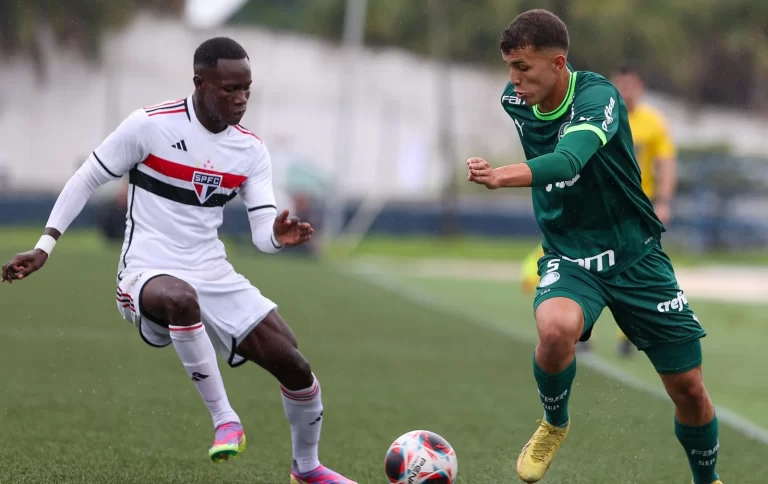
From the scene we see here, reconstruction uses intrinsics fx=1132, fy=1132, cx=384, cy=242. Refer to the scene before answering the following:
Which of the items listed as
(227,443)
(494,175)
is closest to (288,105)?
(227,443)

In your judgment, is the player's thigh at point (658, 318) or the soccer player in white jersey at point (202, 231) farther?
the soccer player in white jersey at point (202, 231)

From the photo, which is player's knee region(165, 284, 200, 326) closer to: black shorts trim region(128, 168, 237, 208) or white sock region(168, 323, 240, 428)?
white sock region(168, 323, 240, 428)

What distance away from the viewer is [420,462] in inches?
192

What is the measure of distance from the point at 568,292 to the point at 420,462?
38.3 inches

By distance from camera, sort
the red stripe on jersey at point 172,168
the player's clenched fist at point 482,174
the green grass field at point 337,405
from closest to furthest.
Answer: the player's clenched fist at point 482,174 → the red stripe on jersey at point 172,168 → the green grass field at point 337,405

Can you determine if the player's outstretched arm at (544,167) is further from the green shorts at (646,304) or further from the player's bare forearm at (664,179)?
the player's bare forearm at (664,179)

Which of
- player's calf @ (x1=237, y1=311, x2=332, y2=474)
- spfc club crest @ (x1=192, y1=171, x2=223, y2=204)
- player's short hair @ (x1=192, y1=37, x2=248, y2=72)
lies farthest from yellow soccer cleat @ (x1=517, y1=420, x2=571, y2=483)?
player's short hair @ (x1=192, y1=37, x2=248, y2=72)

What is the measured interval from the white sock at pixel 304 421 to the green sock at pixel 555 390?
1.01m

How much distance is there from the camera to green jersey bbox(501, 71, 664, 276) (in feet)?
16.3

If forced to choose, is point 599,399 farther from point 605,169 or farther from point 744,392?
point 605,169

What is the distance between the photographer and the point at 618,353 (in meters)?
10.8

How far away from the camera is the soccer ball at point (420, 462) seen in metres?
4.86

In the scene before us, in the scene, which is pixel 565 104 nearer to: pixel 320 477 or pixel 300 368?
pixel 300 368

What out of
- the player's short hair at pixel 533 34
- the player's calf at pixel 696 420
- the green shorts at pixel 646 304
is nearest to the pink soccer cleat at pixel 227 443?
the green shorts at pixel 646 304
